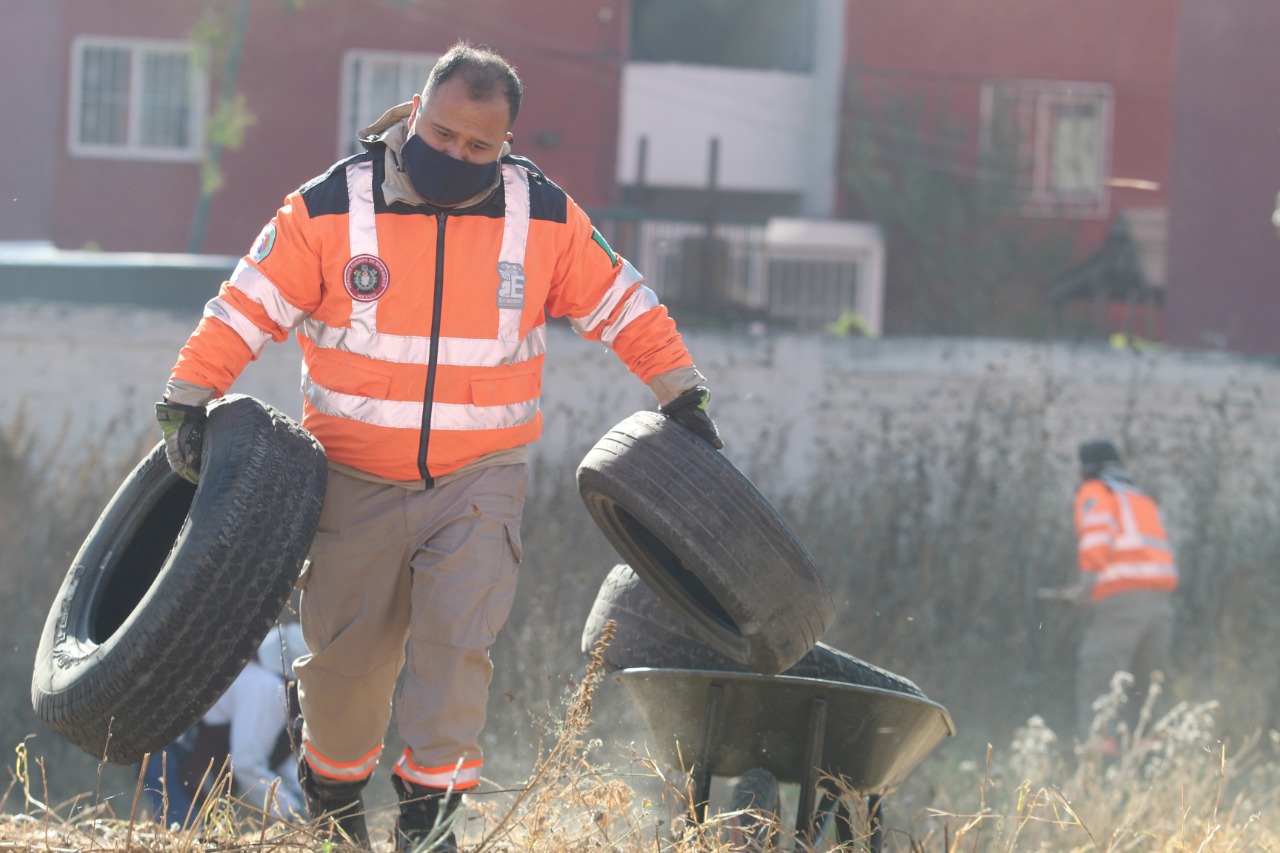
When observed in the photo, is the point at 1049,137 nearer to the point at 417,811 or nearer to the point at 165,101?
the point at 165,101

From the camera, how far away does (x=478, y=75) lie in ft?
11.3

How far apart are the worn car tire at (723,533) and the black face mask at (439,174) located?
0.71 meters

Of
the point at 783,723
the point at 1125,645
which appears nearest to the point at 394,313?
the point at 783,723

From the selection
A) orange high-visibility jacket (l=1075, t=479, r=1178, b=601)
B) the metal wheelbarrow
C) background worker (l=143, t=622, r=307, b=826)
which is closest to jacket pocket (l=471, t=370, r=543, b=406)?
the metal wheelbarrow

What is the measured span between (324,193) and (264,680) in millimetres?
3070

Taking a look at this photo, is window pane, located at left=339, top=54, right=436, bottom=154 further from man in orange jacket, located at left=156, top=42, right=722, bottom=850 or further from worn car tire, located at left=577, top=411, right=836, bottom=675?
worn car tire, located at left=577, top=411, right=836, bottom=675

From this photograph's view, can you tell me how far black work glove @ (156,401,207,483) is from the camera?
3379 millimetres

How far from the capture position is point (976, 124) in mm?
21234

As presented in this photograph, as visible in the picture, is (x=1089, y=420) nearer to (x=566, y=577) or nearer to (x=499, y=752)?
(x=566, y=577)

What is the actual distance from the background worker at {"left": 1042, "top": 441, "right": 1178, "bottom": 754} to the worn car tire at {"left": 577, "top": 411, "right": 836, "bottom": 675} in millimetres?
5604

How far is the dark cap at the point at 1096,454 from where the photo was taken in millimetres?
8906

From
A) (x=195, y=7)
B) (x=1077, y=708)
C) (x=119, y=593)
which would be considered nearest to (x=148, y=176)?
(x=195, y=7)

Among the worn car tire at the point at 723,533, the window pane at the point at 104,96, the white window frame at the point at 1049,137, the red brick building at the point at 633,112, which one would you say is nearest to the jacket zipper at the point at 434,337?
the worn car tire at the point at 723,533

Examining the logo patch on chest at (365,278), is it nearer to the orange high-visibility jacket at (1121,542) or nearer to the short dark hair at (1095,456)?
the orange high-visibility jacket at (1121,542)
